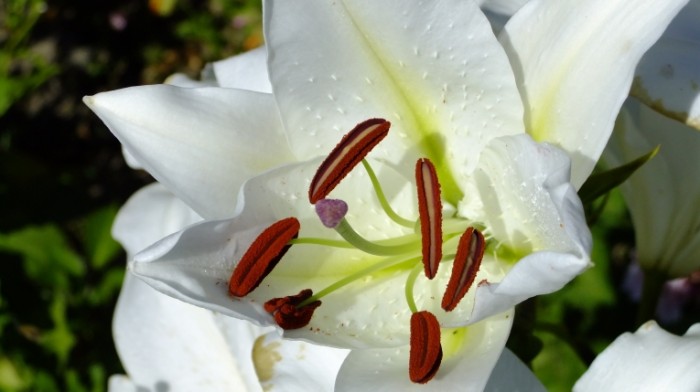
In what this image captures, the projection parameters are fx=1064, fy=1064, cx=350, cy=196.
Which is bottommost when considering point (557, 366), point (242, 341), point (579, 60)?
point (557, 366)

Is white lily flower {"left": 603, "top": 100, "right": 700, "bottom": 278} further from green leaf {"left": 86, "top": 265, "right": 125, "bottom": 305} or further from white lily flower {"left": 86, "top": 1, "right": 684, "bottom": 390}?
green leaf {"left": 86, "top": 265, "right": 125, "bottom": 305}

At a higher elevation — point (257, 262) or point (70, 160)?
point (257, 262)

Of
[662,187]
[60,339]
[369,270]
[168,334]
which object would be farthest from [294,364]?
[60,339]

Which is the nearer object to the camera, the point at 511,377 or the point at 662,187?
the point at 511,377

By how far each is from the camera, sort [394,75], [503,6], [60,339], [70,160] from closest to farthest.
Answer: [394,75] → [503,6] → [60,339] → [70,160]

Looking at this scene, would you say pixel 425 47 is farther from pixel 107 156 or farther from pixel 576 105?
pixel 107 156

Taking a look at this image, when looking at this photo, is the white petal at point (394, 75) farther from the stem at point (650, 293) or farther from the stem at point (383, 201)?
the stem at point (650, 293)

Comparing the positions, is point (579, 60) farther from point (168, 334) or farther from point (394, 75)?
point (168, 334)

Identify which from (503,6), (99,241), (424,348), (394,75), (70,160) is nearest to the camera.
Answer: (424,348)
